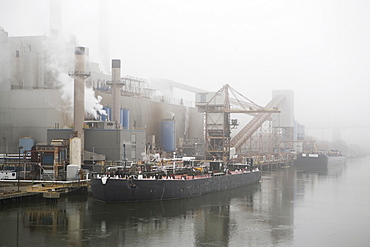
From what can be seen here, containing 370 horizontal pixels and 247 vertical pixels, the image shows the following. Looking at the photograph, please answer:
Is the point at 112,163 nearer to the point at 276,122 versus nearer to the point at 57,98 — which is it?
the point at 57,98

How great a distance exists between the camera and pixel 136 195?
30672mm

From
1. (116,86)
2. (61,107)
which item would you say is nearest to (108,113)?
(116,86)

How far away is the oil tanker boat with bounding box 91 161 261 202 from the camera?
30.1 metres

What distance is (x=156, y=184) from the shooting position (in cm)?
3158

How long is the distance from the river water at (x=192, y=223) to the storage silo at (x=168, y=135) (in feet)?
90.0

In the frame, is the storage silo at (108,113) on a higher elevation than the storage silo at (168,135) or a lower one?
higher

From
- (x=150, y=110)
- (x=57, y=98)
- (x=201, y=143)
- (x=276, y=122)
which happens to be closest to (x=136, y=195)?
(x=57, y=98)

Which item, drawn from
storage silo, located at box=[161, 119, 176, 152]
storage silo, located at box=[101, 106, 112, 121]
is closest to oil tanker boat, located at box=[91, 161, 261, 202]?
storage silo, located at box=[101, 106, 112, 121]

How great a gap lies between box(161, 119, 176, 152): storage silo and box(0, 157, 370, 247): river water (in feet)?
90.0

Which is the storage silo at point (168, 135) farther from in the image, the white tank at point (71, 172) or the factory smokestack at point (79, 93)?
the white tank at point (71, 172)

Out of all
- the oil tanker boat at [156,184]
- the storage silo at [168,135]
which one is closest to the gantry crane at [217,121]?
the storage silo at [168,135]

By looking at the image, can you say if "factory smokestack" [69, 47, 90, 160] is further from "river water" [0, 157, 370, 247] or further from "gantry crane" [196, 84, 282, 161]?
"gantry crane" [196, 84, 282, 161]

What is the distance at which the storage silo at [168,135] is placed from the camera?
63844mm

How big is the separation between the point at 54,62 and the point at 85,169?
69.3 feet
